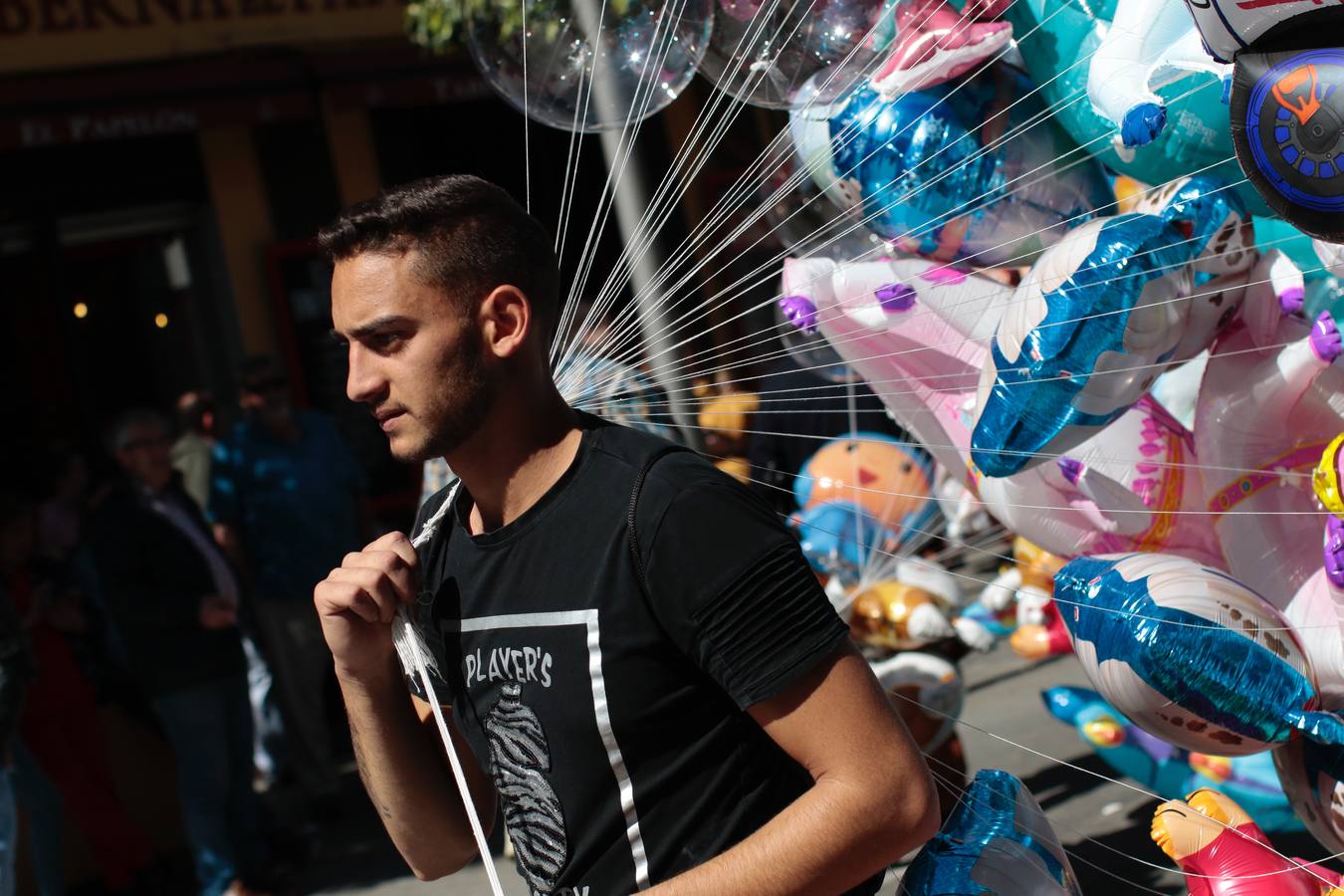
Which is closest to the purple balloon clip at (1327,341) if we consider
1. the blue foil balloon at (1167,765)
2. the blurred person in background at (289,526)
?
the blue foil balloon at (1167,765)

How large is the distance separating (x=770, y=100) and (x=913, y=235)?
0.41 meters

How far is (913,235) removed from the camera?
257cm

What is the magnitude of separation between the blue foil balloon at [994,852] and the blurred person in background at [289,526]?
3.92 meters

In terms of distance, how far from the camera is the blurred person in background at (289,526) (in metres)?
5.30

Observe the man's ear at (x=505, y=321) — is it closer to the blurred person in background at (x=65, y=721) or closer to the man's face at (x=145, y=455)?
the man's face at (x=145, y=455)

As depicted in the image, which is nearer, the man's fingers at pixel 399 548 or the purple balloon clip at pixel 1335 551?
the man's fingers at pixel 399 548

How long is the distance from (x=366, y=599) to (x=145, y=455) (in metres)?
3.40

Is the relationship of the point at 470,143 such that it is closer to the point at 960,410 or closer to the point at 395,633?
the point at 960,410

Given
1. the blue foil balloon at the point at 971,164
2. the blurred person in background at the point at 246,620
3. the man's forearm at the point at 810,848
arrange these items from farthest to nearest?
the blurred person in background at the point at 246,620
the blue foil balloon at the point at 971,164
the man's forearm at the point at 810,848

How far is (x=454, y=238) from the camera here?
4.98ft

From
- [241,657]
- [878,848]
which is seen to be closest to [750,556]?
[878,848]

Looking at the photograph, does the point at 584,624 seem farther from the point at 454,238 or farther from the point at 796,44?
the point at 796,44

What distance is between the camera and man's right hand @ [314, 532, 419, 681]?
1536 millimetres

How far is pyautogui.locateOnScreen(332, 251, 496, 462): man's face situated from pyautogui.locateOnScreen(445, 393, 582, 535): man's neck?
0.03 metres
